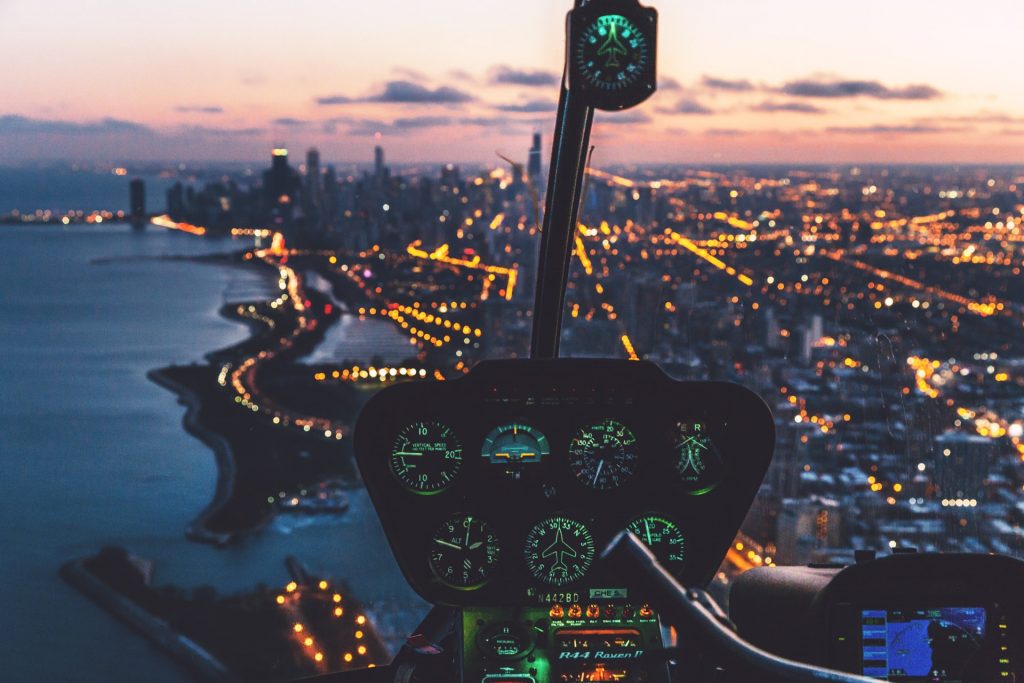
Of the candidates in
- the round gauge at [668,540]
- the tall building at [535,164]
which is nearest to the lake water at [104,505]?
the round gauge at [668,540]

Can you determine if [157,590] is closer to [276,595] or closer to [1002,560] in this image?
[276,595]

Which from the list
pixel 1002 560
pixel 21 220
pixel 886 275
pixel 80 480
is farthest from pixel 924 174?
pixel 21 220

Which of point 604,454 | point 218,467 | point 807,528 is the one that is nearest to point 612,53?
point 604,454

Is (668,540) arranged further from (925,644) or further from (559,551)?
(925,644)

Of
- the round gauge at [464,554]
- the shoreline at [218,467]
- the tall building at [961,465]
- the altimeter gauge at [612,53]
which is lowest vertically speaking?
the shoreline at [218,467]

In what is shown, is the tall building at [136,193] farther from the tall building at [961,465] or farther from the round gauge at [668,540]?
the round gauge at [668,540]

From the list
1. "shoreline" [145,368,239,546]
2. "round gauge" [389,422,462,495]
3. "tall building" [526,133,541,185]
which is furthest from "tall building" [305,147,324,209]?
"round gauge" [389,422,462,495]
